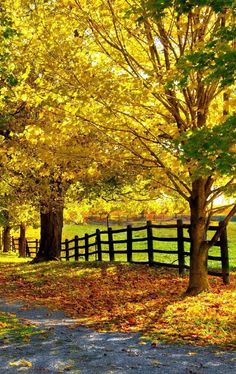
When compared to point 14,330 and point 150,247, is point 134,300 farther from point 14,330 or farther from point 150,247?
point 150,247

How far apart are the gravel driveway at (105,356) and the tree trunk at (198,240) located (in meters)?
4.08

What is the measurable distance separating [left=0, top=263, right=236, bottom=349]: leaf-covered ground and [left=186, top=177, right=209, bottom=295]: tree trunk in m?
0.36

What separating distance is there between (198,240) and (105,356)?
586cm

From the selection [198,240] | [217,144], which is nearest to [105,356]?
[217,144]

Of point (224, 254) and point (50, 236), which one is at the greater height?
point (50, 236)

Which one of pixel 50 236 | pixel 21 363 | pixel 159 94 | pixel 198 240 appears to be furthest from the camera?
pixel 50 236

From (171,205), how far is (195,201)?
33.7ft

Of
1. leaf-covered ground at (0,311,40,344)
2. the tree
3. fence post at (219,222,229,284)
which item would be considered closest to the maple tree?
the tree

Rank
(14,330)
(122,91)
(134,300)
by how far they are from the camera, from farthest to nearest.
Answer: (134,300) → (122,91) → (14,330)

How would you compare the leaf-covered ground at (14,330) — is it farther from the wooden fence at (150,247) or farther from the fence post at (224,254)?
the fence post at (224,254)

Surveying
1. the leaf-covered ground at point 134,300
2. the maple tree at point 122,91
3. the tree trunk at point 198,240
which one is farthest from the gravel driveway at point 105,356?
the tree trunk at point 198,240

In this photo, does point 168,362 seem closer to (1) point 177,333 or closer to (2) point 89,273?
(1) point 177,333

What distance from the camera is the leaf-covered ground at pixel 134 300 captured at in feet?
29.6

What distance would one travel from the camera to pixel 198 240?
12484mm
